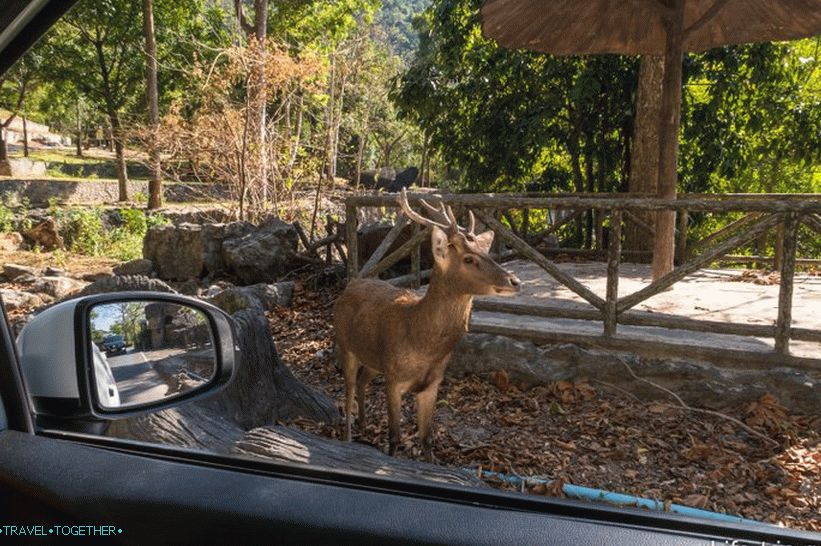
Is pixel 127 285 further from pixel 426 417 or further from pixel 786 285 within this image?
pixel 786 285

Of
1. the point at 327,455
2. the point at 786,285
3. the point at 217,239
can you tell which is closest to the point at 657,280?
the point at 786,285

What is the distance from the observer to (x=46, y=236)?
14805 mm

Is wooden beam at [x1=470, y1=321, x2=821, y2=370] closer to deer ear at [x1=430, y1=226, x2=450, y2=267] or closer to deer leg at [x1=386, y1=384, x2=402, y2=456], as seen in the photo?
deer leg at [x1=386, y1=384, x2=402, y2=456]

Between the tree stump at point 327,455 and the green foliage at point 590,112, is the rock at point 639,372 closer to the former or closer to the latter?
the tree stump at point 327,455

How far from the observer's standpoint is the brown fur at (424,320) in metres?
3.50

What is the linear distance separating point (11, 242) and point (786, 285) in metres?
15.8

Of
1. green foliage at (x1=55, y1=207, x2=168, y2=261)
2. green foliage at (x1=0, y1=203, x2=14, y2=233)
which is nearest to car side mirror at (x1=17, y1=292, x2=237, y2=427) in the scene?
green foliage at (x1=55, y1=207, x2=168, y2=261)

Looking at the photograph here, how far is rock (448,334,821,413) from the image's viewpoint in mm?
4594

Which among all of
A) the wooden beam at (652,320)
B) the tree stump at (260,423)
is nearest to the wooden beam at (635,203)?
the wooden beam at (652,320)

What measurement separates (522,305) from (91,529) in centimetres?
468

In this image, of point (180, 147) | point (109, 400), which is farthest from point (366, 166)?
point (109, 400)

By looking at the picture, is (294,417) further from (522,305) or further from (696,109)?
(696,109)

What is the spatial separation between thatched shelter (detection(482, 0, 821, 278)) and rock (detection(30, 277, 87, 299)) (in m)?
7.41

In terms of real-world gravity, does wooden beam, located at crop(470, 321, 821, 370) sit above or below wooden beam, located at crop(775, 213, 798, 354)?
below
